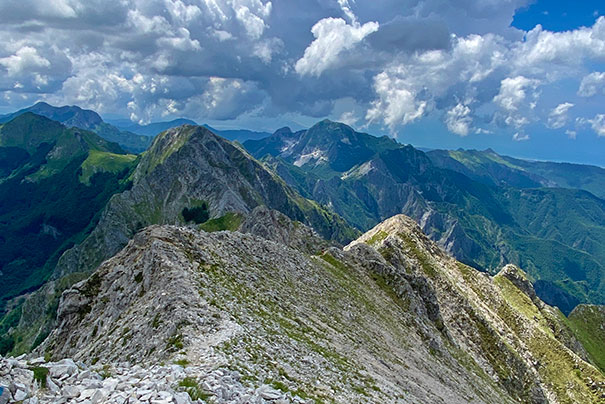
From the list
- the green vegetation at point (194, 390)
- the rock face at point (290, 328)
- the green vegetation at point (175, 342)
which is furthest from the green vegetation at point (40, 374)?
the green vegetation at point (175, 342)

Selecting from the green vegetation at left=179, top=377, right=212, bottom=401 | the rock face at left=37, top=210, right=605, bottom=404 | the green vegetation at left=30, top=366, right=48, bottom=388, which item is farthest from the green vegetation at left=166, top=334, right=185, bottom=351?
the green vegetation at left=30, top=366, right=48, bottom=388

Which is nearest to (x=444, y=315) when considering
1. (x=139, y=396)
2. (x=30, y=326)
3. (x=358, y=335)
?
(x=358, y=335)

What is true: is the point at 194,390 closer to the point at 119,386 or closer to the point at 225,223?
the point at 119,386

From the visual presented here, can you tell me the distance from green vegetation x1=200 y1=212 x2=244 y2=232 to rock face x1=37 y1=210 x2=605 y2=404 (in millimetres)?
75382

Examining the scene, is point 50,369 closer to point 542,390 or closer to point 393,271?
point 393,271

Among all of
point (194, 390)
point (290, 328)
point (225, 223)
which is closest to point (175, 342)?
point (194, 390)

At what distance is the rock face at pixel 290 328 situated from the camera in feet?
95.9

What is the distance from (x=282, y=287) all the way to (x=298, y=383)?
100 ft

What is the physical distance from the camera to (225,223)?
173250mm

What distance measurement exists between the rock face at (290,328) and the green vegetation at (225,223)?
7538cm

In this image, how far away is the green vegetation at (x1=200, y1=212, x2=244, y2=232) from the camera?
166663 millimetres

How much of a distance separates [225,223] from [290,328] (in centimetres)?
13546

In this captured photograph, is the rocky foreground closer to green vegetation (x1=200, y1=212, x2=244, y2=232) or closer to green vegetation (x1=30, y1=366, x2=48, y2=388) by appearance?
green vegetation (x1=30, y1=366, x2=48, y2=388)

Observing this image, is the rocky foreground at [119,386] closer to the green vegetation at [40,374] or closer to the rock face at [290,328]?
the green vegetation at [40,374]
